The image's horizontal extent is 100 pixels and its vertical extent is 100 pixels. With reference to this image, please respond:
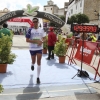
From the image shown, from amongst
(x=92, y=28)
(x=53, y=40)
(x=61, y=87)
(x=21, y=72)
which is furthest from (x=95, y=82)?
(x=53, y=40)

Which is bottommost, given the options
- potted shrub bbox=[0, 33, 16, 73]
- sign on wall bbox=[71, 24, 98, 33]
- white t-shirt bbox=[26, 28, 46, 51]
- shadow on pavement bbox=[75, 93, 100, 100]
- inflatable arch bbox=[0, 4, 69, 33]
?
shadow on pavement bbox=[75, 93, 100, 100]

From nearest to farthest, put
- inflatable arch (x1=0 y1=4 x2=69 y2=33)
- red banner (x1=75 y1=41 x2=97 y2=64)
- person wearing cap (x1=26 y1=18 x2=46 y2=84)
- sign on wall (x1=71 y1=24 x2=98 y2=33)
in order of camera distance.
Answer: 1. person wearing cap (x1=26 y1=18 x2=46 y2=84)
2. sign on wall (x1=71 y1=24 x2=98 y2=33)
3. red banner (x1=75 y1=41 x2=97 y2=64)
4. inflatable arch (x1=0 y1=4 x2=69 y2=33)

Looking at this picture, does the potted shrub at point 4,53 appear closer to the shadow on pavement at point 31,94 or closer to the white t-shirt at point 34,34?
the white t-shirt at point 34,34

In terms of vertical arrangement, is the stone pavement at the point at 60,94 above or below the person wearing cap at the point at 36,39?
below

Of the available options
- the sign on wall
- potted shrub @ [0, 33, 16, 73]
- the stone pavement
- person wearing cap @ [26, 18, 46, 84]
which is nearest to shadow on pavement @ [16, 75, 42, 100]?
the stone pavement

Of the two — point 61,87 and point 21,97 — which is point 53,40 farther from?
point 21,97

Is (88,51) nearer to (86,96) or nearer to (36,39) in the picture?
(36,39)

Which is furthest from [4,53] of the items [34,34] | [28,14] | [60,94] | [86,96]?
[28,14]

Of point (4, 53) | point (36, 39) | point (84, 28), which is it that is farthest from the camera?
point (4, 53)

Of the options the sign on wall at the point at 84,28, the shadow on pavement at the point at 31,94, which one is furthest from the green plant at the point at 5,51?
the sign on wall at the point at 84,28

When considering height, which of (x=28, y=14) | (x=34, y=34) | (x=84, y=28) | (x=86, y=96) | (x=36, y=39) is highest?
(x=28, y=14)

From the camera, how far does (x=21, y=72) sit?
7.42 metres

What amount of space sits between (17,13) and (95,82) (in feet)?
42.2

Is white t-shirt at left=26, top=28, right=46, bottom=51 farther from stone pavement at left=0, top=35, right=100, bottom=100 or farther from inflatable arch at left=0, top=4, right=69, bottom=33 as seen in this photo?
inflatable arch at left=0, top=4, right=69, bottom=33
